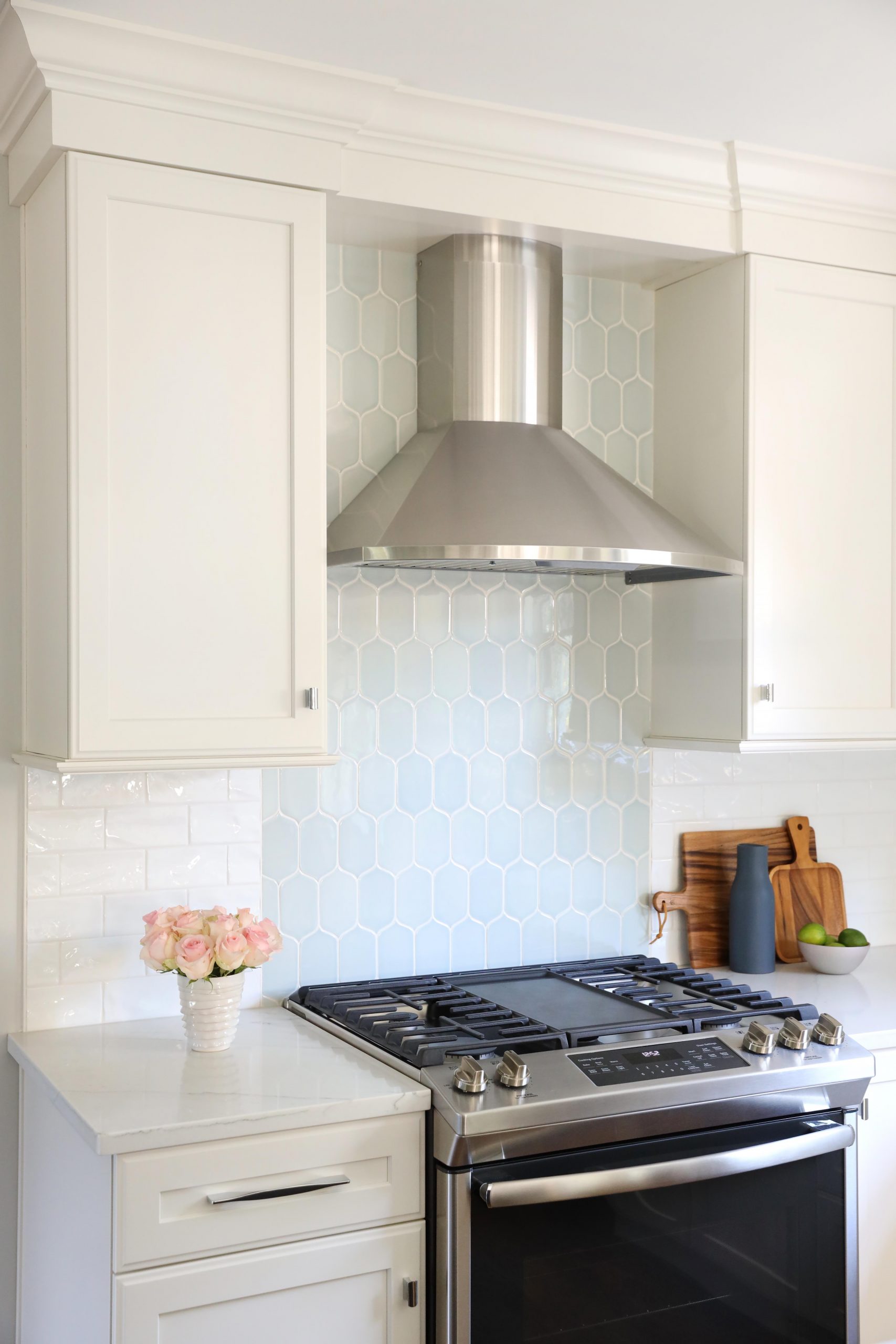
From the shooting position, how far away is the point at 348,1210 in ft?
6.10

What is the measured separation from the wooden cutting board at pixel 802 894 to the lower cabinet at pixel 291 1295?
1.40 metres

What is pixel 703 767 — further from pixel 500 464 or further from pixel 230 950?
pixel 230 950

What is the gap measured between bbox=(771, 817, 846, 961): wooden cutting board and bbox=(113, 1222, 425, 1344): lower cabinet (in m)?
1.40

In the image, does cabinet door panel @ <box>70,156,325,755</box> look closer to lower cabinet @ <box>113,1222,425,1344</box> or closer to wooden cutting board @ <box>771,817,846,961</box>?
lower cabinet @ <box>113,1222,425,1344</box>

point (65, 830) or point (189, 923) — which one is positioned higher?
point (65, 830)

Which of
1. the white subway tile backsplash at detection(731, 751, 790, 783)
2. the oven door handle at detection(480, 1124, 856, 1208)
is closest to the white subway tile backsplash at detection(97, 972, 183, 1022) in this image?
the oven door handle at detection(480, 1124, 856, 1208)

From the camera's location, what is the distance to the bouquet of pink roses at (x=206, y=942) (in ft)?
6.75

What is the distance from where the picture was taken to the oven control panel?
1.99 meters

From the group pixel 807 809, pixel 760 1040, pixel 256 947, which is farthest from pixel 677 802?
pixel 256 947

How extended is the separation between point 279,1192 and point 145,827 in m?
0.79

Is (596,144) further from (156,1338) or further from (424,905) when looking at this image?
(156,1338)

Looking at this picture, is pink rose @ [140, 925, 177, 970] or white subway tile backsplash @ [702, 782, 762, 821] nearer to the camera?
pink rose @ [140, 925, 177, 970]

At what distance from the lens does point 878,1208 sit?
2.30 metres

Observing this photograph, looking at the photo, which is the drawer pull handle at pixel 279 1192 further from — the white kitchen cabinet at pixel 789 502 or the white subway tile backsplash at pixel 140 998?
the white kitchen cabinet at pixel 789 502
